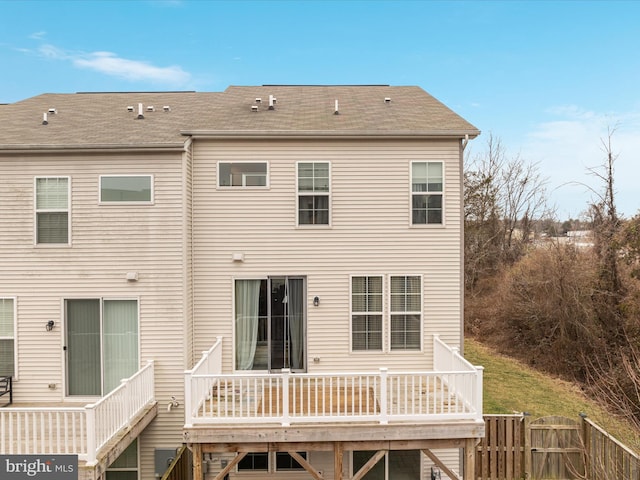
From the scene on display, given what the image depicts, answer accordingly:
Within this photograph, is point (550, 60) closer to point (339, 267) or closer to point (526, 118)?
point (526, 118)

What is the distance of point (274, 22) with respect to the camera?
76.0ft

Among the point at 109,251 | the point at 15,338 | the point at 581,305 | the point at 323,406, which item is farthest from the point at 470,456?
the point at 581,305

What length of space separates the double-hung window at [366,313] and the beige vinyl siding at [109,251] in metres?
3.40

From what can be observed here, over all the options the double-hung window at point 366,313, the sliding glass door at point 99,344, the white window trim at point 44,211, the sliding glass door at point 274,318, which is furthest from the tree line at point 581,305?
the white window trim at point 44,211

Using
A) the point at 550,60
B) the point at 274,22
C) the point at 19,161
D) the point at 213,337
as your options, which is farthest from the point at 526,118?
the point at 19,161

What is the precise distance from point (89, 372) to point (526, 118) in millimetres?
25565

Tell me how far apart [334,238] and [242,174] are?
7.52 feet

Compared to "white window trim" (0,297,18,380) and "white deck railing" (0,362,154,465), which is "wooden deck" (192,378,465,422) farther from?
"white window trim" (0,297,18,380)

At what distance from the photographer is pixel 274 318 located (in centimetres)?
822

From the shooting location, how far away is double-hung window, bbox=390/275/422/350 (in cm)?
823

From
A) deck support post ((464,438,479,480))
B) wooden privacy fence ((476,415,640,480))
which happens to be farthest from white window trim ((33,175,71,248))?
wooden privacy fence ((476,415,640,480))

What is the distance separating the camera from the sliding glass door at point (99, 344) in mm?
7781

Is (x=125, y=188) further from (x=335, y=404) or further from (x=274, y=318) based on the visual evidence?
(x=335, y=404)

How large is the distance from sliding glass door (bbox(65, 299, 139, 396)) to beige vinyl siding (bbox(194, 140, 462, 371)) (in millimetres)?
1290
